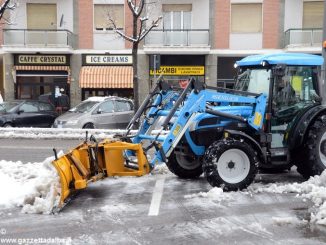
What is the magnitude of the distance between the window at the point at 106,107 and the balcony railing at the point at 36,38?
9219 millimetres

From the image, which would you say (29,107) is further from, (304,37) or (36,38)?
(304,37)

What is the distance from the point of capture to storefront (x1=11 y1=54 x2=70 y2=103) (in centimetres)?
2764

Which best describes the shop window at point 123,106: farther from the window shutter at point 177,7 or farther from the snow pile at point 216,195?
the snow pile at point 216,195

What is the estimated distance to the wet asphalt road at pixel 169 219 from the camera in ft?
18.5

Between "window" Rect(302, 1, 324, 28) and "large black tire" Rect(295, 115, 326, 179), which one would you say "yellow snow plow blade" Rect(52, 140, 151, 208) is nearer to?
"large black tire" Rect(295, 115, 326, 179)

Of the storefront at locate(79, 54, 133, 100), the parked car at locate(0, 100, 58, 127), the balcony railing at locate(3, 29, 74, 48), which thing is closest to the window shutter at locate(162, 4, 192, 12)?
Answer: the storefront at locate(79, 54, 133, 100)

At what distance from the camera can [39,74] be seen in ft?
91.6

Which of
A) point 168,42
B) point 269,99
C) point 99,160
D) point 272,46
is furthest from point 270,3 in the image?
point 99,160

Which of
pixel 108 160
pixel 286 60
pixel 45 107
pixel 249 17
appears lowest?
pixel 45 107

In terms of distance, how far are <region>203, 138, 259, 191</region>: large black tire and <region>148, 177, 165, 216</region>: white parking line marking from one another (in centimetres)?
83

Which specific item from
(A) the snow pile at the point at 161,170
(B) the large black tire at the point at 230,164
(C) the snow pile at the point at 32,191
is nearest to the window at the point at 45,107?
(A) the snow pile at the point at 161,170

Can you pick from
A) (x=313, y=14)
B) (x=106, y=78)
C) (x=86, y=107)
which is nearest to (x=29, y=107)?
(x=86, y=107)

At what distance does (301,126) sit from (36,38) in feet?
71.3

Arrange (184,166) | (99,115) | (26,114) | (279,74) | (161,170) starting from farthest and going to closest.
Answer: (26,114)
(99,115)
(161,170)
(184,166)
(279,74)
